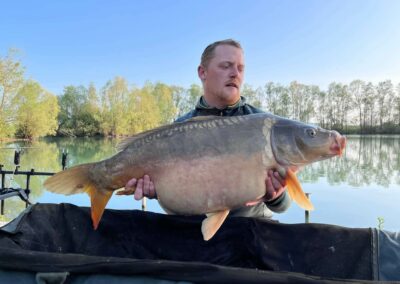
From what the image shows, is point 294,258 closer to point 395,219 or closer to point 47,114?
point 395,219

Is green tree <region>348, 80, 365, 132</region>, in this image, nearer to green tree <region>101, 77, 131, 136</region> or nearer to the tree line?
the tree line

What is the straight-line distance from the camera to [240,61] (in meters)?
2.04

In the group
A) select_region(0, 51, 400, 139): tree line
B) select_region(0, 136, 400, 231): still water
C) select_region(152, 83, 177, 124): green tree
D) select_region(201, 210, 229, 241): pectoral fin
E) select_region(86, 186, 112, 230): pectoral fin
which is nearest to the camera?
select_region(201, 210, 229, 241): pectoral fin

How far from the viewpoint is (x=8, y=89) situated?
22234mm

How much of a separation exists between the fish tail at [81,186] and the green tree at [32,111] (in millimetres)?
26340

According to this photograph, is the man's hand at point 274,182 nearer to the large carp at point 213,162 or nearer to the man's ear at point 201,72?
the large carp at point 213,162

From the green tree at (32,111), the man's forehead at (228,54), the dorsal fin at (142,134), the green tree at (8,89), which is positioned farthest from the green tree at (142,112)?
the dorsal fin at (142,134)

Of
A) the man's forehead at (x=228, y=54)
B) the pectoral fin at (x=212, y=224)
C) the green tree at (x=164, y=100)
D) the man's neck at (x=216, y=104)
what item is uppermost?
the green tree at (x=164, y=100)

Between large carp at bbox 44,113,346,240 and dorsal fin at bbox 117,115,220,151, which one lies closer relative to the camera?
large carp at bbox 44,113,346,240

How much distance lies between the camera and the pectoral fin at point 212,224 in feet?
4.37

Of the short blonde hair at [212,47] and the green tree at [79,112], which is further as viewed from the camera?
the green tree at [79,112]

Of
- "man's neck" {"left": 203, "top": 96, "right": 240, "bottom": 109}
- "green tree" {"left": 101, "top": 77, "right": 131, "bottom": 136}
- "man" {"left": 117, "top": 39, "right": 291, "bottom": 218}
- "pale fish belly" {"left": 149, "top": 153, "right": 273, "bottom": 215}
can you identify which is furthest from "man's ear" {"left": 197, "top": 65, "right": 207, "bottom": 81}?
"green tree" {"left": 101, "top": 77, "right": 131, "bottom": 136}

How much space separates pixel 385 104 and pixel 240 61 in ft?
131

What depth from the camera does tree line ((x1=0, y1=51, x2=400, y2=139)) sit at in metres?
32.0
